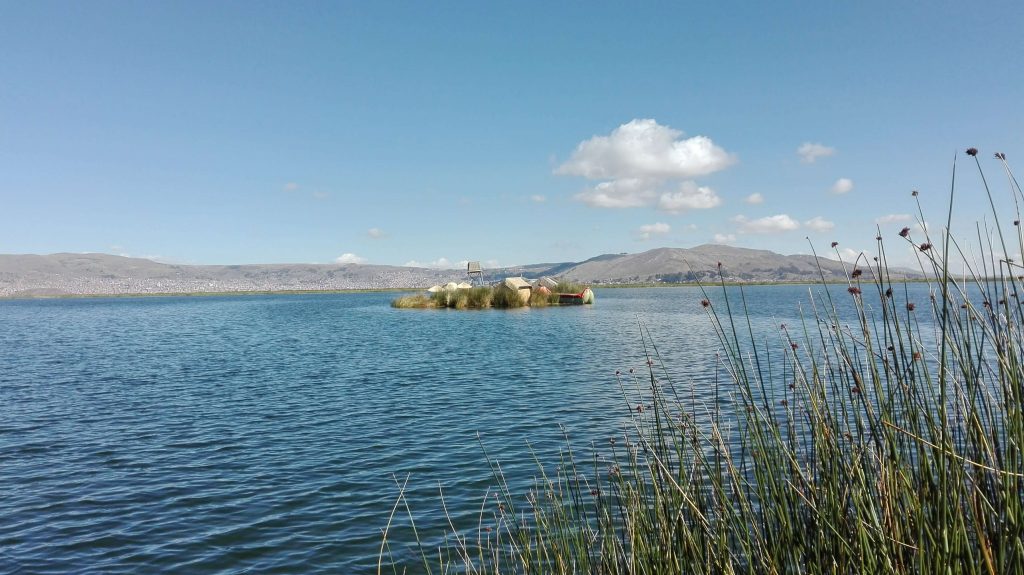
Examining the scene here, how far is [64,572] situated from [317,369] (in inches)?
547

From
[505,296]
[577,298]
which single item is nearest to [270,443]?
[505,296]

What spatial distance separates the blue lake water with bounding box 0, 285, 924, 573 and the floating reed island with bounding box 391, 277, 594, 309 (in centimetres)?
2934

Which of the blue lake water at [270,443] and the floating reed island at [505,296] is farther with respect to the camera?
the floating reed island at [505,296]

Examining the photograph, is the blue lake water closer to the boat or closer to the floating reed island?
the floating reed island

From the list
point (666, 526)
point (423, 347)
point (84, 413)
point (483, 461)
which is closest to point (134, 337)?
point (423, 347)

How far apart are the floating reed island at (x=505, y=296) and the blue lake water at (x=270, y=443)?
29.3 m

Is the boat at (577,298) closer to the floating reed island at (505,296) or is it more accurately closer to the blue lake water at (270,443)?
the floating reed island at (505,296)

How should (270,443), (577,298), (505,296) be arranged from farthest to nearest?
(577,298)
(505,296)
(270,443)

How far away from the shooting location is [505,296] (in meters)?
52.8

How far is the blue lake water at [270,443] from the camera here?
6.55 m

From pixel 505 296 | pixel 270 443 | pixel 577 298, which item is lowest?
pixel 270 443

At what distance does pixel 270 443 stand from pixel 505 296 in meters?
42.5

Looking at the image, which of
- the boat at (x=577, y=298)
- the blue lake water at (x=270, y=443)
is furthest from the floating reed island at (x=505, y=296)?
the blue lake water at (x=270, y=443)

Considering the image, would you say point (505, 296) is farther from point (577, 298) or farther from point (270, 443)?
point (270, 443)
